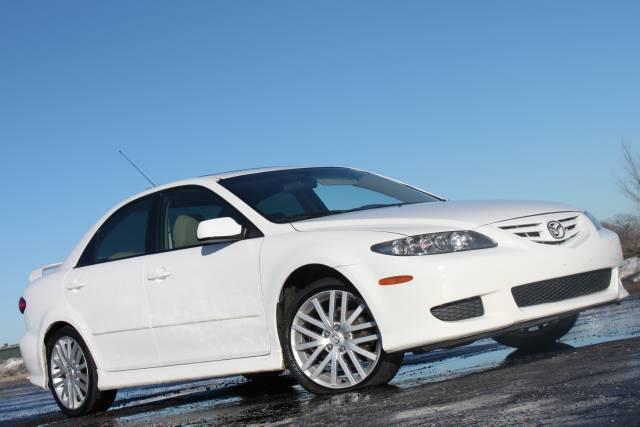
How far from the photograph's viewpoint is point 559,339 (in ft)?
25.2

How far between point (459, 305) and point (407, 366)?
283 cm

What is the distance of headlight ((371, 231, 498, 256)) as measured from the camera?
18.3 feet

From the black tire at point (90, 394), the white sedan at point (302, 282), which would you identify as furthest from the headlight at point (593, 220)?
the black tire at point (90, 394)

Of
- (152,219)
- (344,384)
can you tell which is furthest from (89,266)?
(344,384)

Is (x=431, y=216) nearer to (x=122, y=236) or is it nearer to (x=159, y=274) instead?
(x=159, y=274)

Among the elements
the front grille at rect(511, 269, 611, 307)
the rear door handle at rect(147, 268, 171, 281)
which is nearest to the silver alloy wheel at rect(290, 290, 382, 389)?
the front grille at rect(511, 269, 611, 307)

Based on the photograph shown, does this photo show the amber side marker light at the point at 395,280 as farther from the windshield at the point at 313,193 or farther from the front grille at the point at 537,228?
the windshield at the point at 313,193

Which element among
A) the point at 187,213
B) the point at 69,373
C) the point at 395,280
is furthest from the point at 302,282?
the point at 69,373

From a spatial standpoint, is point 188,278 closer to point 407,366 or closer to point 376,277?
point 376,277

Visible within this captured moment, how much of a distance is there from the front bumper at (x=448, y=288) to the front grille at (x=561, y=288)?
0.14 feet

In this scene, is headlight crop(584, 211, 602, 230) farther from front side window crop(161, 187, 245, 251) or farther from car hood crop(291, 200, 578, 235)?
front side window crop(161, 187, 245, 251)

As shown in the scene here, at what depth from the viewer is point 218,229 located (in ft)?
20.5

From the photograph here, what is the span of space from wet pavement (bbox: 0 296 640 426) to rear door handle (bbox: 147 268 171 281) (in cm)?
98

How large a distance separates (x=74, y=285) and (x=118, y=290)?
63 cm
